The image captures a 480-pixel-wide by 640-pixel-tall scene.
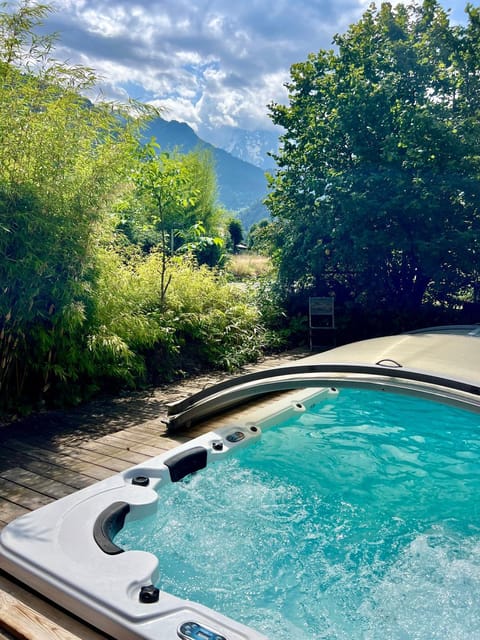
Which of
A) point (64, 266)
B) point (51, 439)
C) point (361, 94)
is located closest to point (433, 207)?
point (361, 94)

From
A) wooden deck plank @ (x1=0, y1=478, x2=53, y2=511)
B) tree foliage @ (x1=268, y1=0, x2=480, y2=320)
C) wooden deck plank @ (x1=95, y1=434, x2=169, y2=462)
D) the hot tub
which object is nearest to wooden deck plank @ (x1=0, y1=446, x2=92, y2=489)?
wooden deck plank @ (x1=0, y1=478, x2=53, y2=511)

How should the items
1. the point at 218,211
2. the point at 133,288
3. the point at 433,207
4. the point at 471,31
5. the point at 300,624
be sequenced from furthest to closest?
the point at 218,211 < the point at 471,31 < the point at 433,207 < the point at 133,288 < the point at 300,624

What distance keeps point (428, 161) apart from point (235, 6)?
351 cm

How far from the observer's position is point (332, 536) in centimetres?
277

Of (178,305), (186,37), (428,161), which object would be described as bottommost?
(178,305)

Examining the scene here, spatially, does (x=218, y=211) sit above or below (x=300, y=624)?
above

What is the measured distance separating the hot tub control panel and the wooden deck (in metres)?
0.30

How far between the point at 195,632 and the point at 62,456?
1984 millimetres

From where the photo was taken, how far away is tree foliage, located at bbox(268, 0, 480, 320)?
280 inches

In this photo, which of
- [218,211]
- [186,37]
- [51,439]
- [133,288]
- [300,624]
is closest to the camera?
[300,624]

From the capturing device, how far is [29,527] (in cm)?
222

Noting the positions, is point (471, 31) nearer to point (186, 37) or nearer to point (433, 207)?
point (433, 207)

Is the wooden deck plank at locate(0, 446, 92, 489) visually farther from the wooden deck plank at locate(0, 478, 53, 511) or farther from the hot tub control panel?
the hot tub control panel

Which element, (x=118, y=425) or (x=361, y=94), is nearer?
(x=118, y=425)
